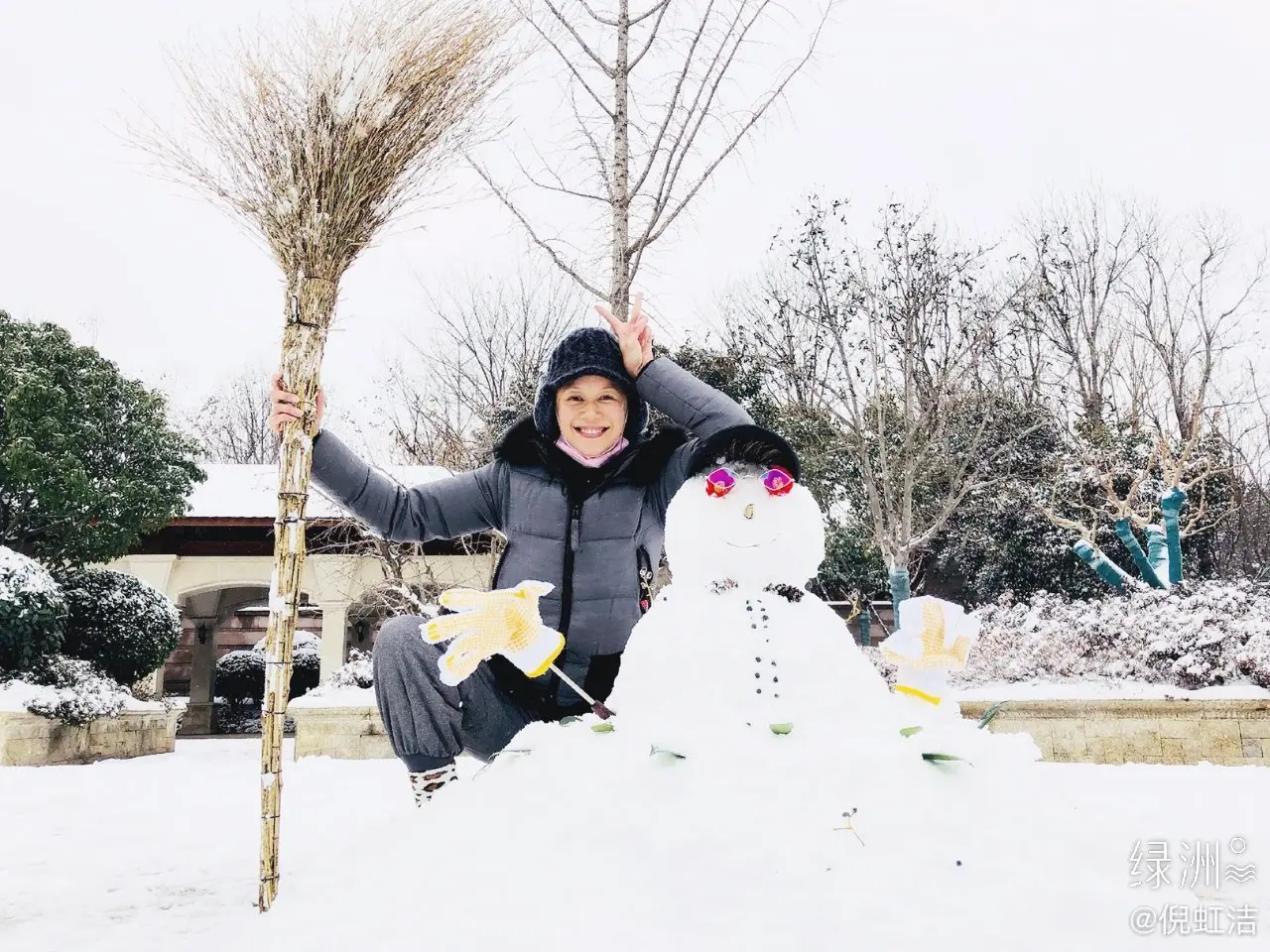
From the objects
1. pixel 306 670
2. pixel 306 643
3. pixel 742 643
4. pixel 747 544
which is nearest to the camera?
pixel 742 643

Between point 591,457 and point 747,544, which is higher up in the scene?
point 591,457

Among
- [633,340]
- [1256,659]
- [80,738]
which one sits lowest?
[80,738]

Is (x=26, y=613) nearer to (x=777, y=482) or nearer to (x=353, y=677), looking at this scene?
(x=353, y=677)

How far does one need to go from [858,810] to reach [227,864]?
299cm

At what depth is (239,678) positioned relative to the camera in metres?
16.7

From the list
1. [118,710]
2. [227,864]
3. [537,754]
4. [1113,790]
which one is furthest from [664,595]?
A: [118,710]

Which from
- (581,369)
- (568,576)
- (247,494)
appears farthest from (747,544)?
(247,494)

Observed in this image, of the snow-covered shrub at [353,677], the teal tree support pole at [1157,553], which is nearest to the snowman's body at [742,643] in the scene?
the snow-covered shrub at [353,677]

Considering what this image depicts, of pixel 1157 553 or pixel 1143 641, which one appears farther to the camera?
pixel 1157 553

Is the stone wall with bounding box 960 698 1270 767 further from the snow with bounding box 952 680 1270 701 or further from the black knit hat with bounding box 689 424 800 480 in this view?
the black knit hat with bounding box 689 424 800 480

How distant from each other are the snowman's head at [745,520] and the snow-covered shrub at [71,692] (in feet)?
25.0

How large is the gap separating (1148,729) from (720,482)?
6.13m

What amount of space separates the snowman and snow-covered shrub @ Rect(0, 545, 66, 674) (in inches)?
298

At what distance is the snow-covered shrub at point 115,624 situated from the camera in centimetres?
868
